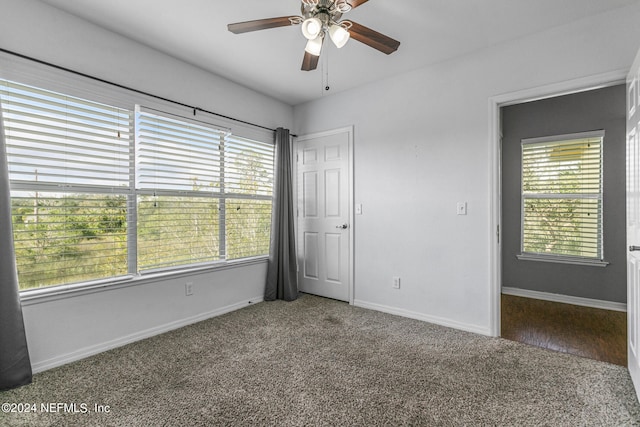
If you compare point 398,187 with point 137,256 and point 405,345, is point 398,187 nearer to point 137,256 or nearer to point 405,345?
point 405,345

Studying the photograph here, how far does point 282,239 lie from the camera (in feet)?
12.8

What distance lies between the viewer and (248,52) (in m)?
2.85

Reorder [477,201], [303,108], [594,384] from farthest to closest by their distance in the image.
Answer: [303,108]
[477,201]
[594,384]

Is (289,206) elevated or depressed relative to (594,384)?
elevated

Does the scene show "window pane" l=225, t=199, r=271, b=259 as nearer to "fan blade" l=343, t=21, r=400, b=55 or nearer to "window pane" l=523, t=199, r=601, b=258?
"fan blade" l=343, t=21, r=400, b=55

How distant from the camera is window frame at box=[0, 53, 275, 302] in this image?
6.95 feet

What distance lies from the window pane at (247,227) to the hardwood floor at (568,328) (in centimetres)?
272

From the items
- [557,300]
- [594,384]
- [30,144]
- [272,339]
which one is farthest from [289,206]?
[557,300]

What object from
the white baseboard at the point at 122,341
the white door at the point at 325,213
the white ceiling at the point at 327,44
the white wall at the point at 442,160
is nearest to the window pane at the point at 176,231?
the white baseboard at the point at 122,341

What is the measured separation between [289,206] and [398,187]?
1.39 m

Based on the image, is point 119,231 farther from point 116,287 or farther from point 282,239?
point 282,239

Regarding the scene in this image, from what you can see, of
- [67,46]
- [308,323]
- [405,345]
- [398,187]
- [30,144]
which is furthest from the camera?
[398,187]

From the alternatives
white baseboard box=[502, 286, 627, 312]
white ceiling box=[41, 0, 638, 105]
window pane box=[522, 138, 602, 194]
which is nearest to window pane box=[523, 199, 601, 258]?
window pane box=[522, 138, 602, 194]

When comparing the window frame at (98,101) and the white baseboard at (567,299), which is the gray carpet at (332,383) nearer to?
the window frame at (98,101)
